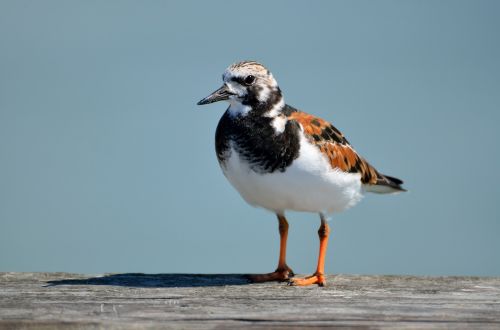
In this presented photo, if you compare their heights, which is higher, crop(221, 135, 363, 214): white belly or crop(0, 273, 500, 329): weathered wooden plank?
crop(221, 135, 363, 214): white belly

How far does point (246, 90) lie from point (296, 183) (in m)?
0.97

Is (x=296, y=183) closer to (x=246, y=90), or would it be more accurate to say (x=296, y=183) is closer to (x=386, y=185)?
(x=246, y=90)

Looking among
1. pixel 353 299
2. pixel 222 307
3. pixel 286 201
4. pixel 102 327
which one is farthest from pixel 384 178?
pixel 102 327

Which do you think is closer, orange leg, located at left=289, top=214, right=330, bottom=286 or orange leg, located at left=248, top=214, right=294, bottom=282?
orange leg, located at left=289, top=214, right=330, bottom=286

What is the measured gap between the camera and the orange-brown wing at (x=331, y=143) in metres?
7.04

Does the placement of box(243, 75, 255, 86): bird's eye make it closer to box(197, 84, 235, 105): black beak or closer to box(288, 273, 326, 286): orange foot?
box(197, 84, 235, 105): black beak

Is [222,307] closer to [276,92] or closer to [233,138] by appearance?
[233,138]

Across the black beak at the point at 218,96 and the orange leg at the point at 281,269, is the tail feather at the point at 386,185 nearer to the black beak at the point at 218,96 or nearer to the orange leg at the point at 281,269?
the orange leg at the point at 281,269

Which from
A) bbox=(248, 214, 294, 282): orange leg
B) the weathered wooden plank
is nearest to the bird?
bbox=(248, 214, 294, 282): orange leg

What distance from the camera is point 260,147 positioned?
675cm

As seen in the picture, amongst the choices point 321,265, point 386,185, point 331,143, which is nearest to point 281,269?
point 321,265

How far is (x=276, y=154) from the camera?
22.1 feet

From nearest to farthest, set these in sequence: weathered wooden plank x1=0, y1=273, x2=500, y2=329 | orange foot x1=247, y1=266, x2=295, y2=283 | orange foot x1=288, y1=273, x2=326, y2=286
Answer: weathered wooden plank x1=0, y1=273, x2=500, y2=329
orange foot x1=288, y1=273, x2=326, y2=286
orange foot x1=247, y1=266, x2=295, y2=283

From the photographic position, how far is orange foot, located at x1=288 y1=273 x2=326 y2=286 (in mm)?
6384
